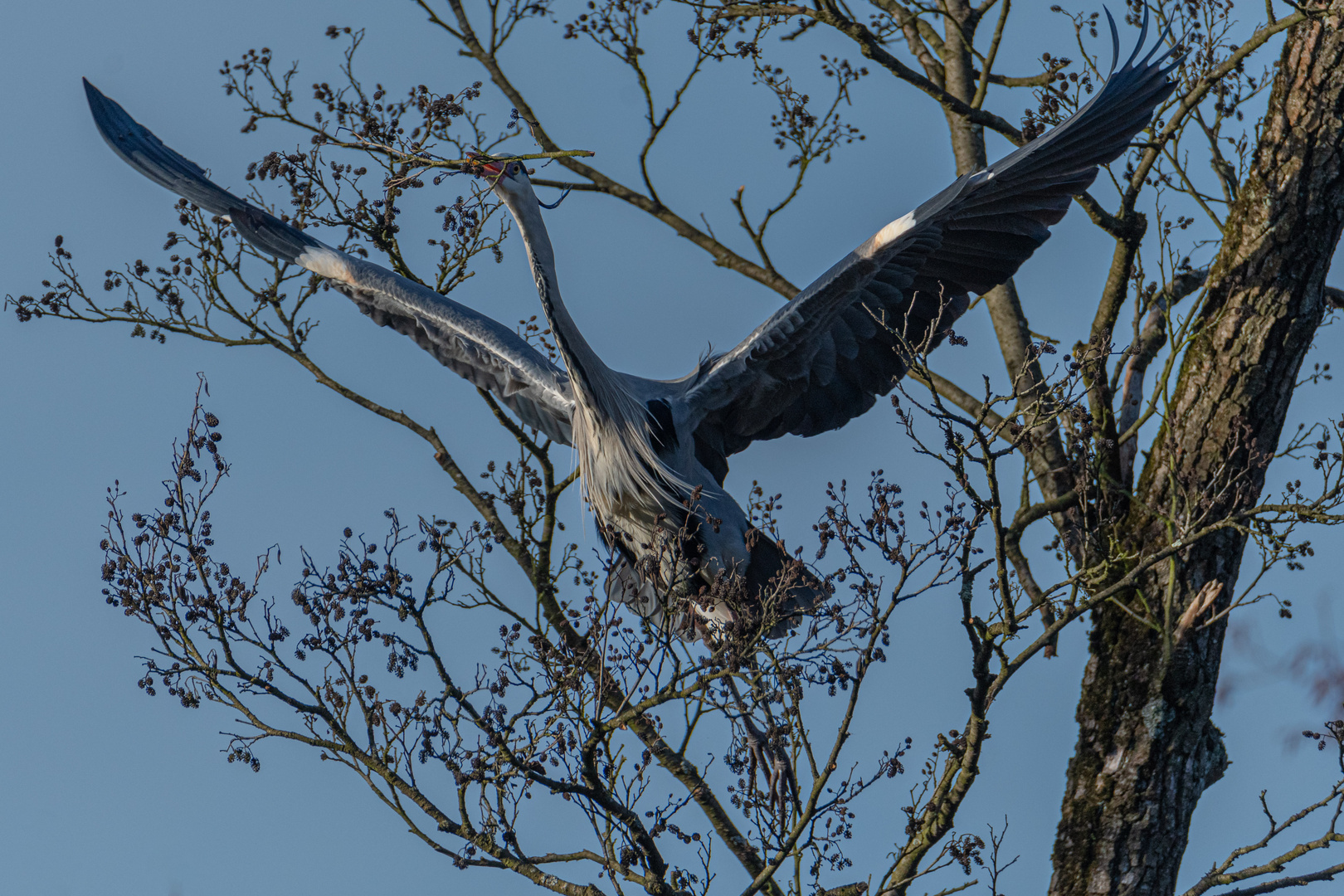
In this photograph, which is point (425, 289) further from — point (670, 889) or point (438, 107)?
point (670, 889)

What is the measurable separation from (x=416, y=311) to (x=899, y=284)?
247cm

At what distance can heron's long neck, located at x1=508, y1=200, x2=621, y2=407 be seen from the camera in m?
6.09

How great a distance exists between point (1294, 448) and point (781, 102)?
10.4 feet

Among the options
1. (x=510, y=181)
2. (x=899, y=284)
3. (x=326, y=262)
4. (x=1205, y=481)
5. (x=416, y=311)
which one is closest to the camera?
(x=510, y=181)

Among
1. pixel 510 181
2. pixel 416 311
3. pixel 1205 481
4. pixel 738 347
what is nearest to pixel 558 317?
pixel 510 181

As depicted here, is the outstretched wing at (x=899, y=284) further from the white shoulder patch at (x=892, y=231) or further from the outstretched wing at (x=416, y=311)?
the outstretched wing at (x=416, y=311)

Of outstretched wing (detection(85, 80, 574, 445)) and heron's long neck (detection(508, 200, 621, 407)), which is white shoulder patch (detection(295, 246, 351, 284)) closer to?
outstretched wing (detection(85, 80, 574, 445))

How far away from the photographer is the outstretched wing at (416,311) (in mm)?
7152

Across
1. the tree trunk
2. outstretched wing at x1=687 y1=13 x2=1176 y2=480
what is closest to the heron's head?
outstretched wing at x1=687 y1=13 x2=1176 y2=480

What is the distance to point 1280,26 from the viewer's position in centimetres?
581

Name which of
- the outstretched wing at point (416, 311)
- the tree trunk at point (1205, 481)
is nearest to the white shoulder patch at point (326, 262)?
the outstretched wing at point (416, 311)

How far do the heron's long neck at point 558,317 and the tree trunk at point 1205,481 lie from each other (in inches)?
103

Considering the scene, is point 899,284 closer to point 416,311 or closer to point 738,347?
point 738,347

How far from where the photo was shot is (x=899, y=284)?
669 cm
